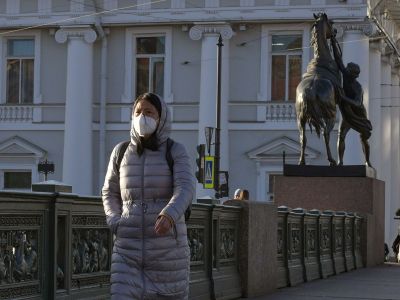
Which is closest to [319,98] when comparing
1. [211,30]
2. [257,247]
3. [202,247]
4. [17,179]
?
[257,247]

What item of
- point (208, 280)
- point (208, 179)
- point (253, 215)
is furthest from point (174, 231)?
point (208, 179)

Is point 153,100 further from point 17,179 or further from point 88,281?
point 17,179

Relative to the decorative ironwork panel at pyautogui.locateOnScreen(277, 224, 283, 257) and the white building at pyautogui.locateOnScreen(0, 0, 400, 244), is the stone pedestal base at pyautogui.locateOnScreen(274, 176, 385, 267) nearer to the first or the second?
the decorative ironwork panel at pyautogui.locateOnScreen(277, 224, 283, 257)

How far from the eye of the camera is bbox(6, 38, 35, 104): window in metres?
45.3

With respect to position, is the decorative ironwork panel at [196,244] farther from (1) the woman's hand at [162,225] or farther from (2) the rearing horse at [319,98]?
(2) the rearing horse at [319,98]

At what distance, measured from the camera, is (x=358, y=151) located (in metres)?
42.9

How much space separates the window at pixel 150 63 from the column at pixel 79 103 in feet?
5.68

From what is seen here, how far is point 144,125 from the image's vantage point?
24.7ft

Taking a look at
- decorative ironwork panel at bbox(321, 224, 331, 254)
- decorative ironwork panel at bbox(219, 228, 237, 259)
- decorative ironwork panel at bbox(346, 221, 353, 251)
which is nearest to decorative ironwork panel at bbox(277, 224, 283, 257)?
decorative ironwork panel at bbox(219, 228, 237, 259)

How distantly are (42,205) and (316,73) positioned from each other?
1458 centimetres

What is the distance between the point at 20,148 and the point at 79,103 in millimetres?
3008

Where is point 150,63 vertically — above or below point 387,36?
below

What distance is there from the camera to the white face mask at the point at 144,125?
24.7 feet

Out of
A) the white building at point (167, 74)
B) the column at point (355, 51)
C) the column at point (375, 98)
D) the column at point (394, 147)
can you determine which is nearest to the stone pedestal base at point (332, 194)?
the white building at point (167, 74)
